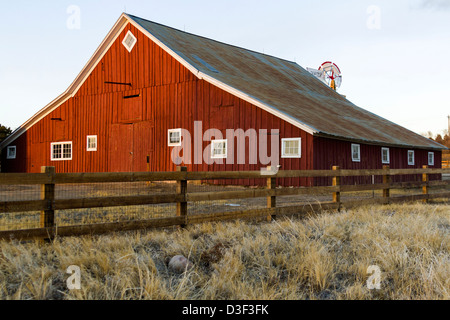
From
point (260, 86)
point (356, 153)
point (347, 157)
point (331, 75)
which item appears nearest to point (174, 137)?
point (260, 86)

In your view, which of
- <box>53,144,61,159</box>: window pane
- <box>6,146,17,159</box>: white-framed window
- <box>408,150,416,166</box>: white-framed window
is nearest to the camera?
<box>53,144,61,159</box>: window pane

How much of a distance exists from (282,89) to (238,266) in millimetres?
21687

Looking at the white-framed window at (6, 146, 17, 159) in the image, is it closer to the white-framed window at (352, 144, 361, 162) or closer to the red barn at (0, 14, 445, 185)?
the red barn at (0, 14, 445, 185)

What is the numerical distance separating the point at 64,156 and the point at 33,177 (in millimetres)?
21831

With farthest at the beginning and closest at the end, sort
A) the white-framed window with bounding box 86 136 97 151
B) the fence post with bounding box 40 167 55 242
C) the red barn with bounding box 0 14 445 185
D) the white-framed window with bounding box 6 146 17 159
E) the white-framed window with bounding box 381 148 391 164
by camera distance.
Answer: the white-framed window with bounding box 6 146 17 159 < the white-framed window with bounding box 86 136 97 151 < the white-framed window with bounding box 381 148 391 164 < the red barn with bounding box 0 14 445 185 < the fence post with bounding box 40 167 55 242

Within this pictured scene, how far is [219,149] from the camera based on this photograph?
20781mm

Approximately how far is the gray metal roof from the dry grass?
11644 mm

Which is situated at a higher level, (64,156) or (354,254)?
(64,156)

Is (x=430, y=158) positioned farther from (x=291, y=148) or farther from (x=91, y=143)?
(x=91, y=143)

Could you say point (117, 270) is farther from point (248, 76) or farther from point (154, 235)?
point (248, 76)

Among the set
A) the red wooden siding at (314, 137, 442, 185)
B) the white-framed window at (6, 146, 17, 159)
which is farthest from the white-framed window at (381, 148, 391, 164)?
the white-framed window at (6, 146, 17, 159)

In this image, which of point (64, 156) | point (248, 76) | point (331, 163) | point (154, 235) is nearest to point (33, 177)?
point (154, 235)

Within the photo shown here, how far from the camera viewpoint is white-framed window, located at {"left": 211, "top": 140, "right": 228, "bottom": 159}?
67.3 ft
